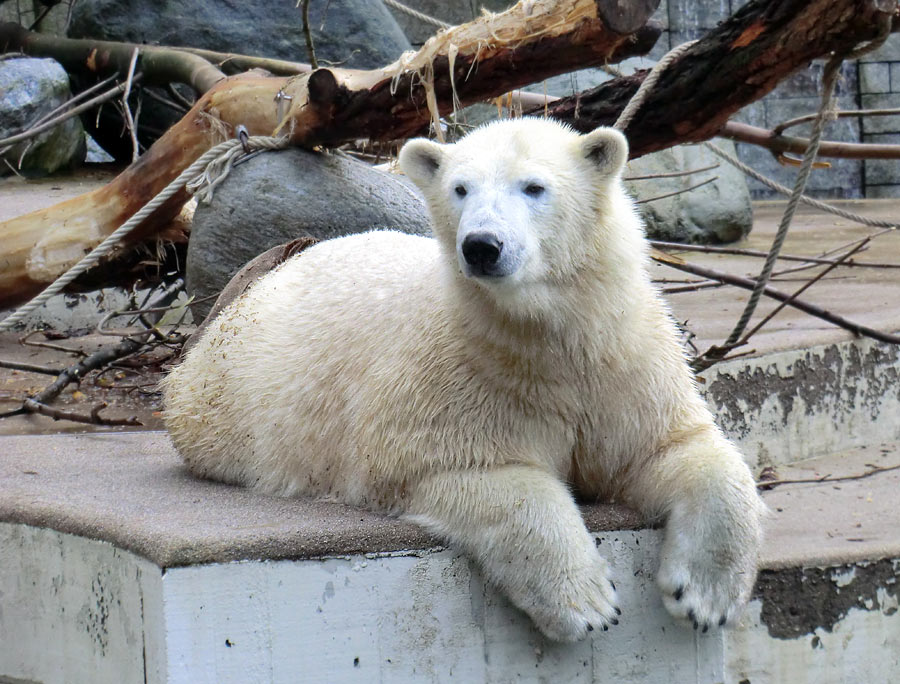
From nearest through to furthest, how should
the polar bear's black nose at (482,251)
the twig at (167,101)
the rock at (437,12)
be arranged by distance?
the polar bear's black nose at (482,251) → the twig at (167,101) → the rock at (437,12)

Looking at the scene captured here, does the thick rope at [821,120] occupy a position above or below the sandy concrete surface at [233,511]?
above

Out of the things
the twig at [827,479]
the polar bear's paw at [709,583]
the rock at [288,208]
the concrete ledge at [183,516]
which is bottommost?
the twig at [827,479]

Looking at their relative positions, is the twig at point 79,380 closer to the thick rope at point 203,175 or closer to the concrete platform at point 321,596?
the thick rope at point 203,175

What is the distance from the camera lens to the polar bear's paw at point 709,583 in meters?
2.12

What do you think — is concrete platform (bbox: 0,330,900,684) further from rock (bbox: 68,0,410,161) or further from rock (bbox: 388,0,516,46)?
rock (bbox: 388,0,516,46)

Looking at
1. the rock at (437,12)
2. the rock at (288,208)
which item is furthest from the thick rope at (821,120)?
the rock at (437,12)

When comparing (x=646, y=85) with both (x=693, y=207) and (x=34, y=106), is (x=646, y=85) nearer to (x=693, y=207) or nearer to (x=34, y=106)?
(x=693, y=207)

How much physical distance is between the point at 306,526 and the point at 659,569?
73cm

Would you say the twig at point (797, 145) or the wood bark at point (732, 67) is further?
the twig at point (797, 145)

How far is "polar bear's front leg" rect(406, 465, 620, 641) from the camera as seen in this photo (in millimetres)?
2080

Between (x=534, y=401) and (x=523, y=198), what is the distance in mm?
417

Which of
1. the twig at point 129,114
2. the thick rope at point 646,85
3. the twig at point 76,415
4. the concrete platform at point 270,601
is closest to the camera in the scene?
the concrete platform at point 270,601

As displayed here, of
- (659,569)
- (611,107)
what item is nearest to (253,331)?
(659,569)

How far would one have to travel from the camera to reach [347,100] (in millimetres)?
4055
